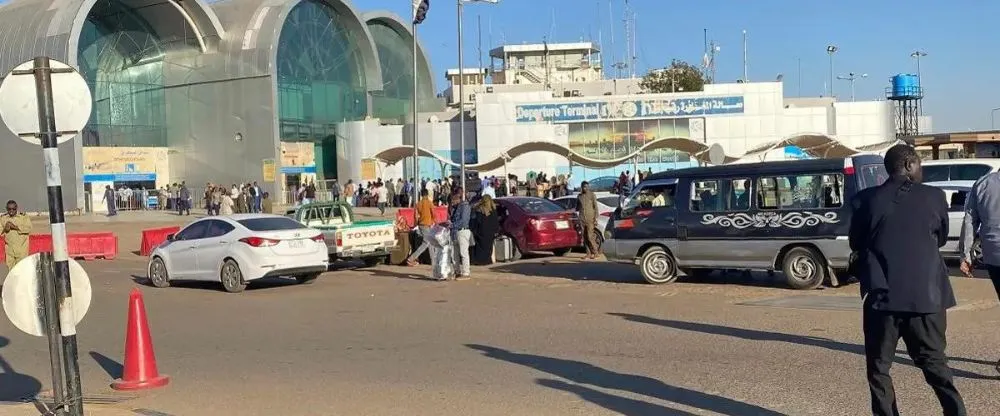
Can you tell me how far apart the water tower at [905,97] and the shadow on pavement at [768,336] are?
2587 inches

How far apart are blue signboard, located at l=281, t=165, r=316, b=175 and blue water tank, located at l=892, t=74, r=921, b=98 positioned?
43.2 meters

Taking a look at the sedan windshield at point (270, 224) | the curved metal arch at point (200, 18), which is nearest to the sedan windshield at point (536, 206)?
the sedan windshield at point (270, 224)

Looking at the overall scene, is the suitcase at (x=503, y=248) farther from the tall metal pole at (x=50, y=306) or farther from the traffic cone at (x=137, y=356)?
the tall metal pole at (x=50, y=306)

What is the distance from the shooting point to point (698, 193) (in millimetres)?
15539

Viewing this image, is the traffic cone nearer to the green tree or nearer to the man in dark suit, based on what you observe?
the man in dark suit

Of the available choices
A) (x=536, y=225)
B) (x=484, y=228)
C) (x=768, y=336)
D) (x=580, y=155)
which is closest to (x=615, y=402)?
(x=768, y=336)

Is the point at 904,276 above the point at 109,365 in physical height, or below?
above

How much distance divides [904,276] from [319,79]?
6457 centimetres

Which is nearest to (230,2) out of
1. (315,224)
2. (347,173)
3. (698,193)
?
(347,173)

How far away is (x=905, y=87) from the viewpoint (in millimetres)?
72375

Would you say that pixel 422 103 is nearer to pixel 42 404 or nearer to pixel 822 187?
pixel 822 187

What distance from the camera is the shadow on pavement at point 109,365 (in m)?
9.95

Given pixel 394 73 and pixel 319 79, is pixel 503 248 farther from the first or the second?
pixel 394 73

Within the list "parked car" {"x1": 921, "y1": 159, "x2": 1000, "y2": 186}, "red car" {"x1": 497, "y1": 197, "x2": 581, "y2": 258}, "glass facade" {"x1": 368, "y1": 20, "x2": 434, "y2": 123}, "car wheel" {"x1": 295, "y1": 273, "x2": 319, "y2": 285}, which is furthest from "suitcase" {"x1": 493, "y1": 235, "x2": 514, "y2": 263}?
"glass facade" {"x1": 368, "y1": 20, "x2": 434, "y2": 123}
